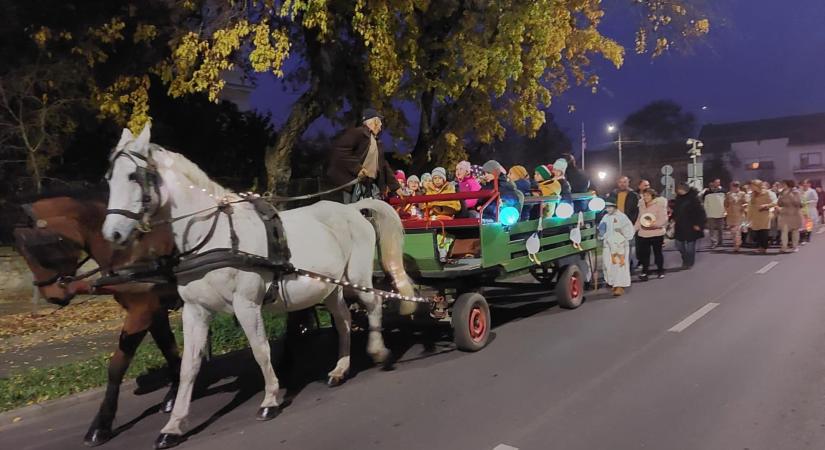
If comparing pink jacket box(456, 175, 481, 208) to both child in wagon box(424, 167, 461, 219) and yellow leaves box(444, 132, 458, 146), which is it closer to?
child in wagon box(424, 167, 461, 219)

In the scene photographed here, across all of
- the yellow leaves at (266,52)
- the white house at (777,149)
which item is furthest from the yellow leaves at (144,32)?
the white house at (777,149)

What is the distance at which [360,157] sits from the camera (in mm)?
6664

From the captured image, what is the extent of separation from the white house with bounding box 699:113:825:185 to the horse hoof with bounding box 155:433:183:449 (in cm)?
7488

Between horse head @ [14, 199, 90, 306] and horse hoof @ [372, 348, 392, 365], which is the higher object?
horse head @ [14, 199, 90, 306]

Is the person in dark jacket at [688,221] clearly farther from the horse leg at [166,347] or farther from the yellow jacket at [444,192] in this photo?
the horse leg at [166,347]

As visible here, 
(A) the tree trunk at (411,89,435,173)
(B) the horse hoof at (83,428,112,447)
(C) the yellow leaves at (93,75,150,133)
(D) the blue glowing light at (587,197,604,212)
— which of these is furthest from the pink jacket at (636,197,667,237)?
(B) the horse hoof at (83,428,112,447)

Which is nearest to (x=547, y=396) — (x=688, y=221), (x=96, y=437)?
(x=96, y=437)

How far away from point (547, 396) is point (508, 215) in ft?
8.60

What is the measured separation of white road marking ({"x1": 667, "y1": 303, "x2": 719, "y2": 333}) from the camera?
7.85m

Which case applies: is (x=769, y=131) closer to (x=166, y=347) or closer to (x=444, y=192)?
(x=444, y=192)

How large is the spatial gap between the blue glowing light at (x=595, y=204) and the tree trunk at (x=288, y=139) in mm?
5062

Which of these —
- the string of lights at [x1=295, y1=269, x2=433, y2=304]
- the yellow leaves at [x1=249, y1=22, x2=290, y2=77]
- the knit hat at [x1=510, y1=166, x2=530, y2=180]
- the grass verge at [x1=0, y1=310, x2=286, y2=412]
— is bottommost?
the grass verge at [x1=0, y1=310, x2=286, y2=412]

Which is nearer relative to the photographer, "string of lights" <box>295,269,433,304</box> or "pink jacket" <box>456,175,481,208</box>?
"string of lights" <box>295,269,433,304</box>

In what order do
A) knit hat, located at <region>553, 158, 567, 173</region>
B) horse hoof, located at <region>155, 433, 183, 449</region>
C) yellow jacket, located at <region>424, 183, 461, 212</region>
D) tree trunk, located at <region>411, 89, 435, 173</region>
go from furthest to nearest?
tree trunk, located at <region>411, 89, 435, 173</region>, knit hat, located at <region>553, 158, 567, 173</region>, yellow jacket, located at <region>424, 183, 461, 212</region>, horse hoof, located at <region>155, 433, 183, 449</region>
